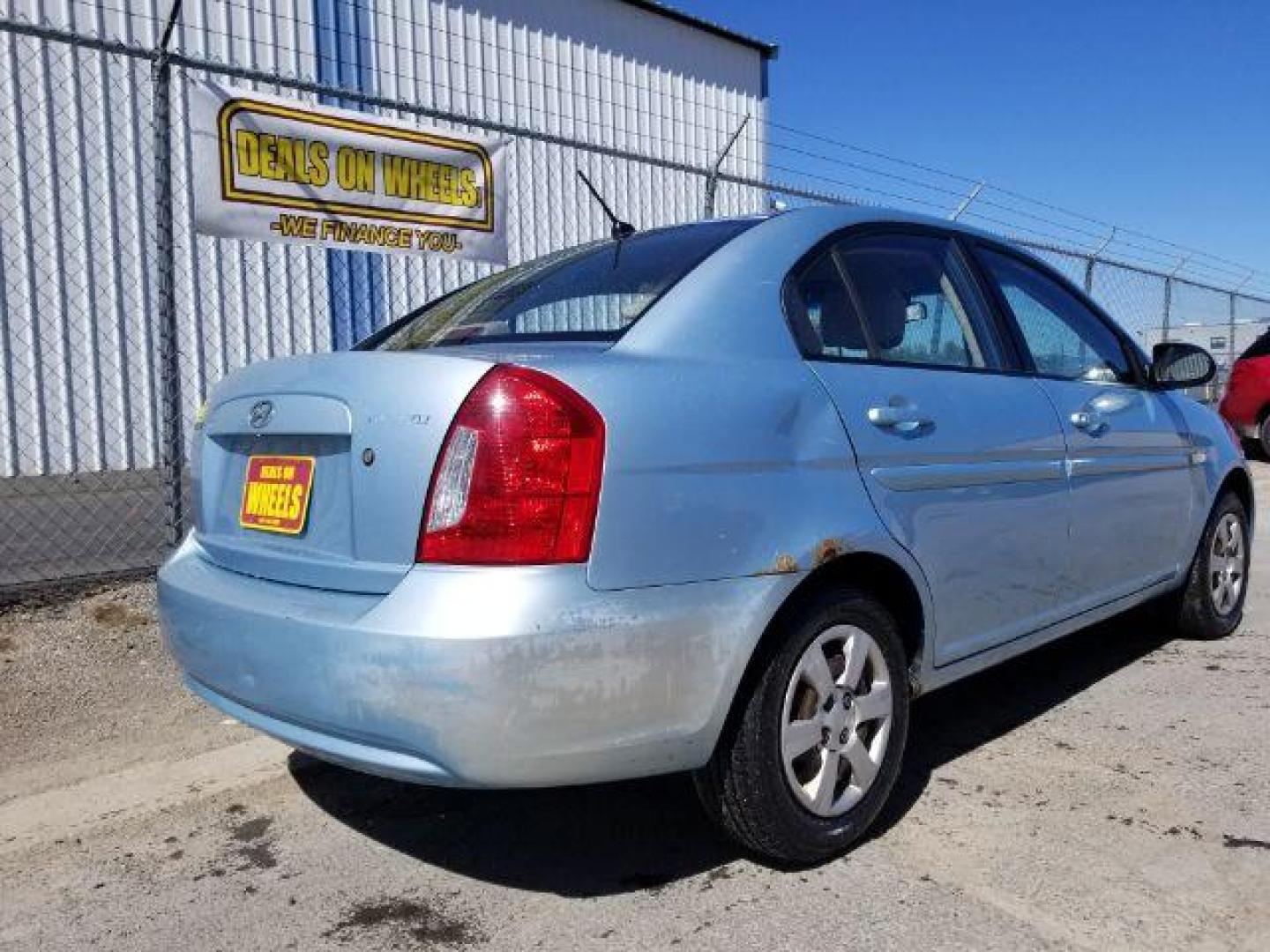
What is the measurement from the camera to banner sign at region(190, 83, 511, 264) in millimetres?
4949

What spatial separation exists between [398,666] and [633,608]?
0.46m

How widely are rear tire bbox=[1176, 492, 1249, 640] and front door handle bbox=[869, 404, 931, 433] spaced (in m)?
2.23

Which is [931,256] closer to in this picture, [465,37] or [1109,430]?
[1109,430]

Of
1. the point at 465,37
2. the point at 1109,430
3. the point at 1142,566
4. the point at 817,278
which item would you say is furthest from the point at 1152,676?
the point at 465,37

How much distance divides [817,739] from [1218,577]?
2886 mm

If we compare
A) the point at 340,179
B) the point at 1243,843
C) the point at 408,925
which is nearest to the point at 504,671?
the point at 408,925

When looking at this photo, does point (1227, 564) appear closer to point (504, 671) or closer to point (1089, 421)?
point (1089, 421)

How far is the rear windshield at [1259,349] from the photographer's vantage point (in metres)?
12.0

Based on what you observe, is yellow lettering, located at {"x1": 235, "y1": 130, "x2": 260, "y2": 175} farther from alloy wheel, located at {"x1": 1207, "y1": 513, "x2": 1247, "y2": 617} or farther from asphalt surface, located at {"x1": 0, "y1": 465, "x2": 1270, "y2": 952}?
alloy wheel, located at {"x1": 1207, "y1": 513, "x2": 1247, "y2": 617}

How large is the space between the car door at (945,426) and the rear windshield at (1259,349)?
34.3 feet

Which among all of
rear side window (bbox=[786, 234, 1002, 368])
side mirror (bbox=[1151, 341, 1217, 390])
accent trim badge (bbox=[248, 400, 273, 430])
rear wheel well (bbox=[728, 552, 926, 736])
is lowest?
rear wheel well (bbox=[728, 552, 926, 736])

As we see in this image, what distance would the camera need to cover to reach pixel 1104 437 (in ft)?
11.7

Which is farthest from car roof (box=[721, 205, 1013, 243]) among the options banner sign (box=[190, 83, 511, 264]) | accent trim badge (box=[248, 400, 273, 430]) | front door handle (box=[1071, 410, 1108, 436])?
banner sign (box=[190, 83, 511, 264])

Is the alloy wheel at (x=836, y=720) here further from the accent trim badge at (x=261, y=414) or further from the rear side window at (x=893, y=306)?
the accent trim badge at (x=261, y=414)
